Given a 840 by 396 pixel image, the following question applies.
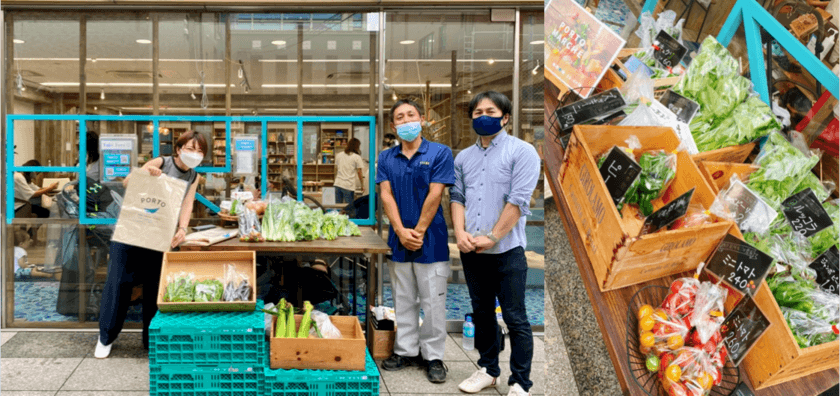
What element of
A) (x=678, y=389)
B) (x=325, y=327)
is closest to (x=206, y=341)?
(x=325, y=327)

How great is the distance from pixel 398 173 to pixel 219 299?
1.20 metres

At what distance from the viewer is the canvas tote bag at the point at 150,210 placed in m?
3.34

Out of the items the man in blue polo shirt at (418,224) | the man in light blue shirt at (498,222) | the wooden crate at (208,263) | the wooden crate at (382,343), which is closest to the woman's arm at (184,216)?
the wooden crate at (208,263)

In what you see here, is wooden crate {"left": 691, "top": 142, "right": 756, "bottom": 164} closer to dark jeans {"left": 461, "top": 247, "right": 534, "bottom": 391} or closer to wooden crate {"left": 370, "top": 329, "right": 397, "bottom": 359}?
dark jeans {"left": 461, "top": 247, "right": 534, "bottom": 391}

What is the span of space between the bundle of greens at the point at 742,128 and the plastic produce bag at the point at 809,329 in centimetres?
36

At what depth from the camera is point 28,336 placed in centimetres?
395

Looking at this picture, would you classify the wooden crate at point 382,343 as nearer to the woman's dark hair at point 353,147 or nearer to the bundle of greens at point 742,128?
the woman's dark hair at point 353,147

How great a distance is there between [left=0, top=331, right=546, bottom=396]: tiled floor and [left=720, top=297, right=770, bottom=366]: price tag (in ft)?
6.19

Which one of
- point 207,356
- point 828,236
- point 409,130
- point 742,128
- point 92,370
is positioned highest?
point 409,130

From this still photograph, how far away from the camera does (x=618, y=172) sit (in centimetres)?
122

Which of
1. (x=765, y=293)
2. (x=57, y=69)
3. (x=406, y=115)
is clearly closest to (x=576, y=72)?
(x=765, y=293)

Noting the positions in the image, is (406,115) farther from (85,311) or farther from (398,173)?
(85,311)

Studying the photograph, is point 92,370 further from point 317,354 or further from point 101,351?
point 317,354

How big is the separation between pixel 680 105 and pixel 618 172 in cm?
21
